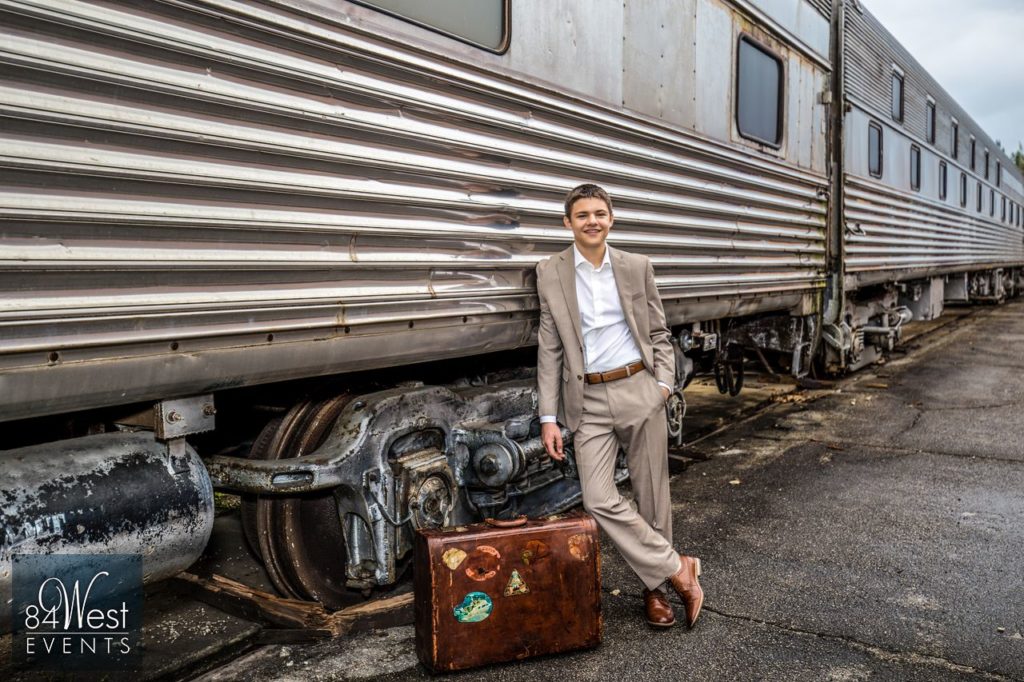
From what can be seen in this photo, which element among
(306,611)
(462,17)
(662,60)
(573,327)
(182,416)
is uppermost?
(662,60)

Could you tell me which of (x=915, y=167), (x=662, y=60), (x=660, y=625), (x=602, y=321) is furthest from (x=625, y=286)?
(x=915, y=167)

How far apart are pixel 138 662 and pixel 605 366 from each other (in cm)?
193

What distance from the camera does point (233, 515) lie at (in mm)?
4465

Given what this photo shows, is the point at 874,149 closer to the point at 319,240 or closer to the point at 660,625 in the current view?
the point at 660,625

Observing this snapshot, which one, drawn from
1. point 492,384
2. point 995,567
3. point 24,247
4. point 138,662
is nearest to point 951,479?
point 995,567

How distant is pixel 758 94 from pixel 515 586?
410 centimetres

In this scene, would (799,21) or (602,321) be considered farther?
(799,21)

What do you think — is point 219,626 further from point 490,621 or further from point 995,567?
point 995,567

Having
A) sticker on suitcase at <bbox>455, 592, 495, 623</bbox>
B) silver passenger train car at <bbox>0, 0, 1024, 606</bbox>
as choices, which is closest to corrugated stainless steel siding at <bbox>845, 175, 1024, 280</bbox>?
silver passenger train car at <bbox>0, 0, 1024, 606</bbox>

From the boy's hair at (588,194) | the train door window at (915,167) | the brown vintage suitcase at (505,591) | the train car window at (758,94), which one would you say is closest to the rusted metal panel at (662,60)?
the train car window at (758,94)

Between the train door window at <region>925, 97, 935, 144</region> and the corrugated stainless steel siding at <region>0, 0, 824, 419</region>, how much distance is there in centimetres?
882

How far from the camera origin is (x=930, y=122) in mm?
11109

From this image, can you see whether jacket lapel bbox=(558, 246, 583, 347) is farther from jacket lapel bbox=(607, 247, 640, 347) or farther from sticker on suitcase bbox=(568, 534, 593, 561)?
sticker on suitcase bbox=(568, 534, 593, 561)

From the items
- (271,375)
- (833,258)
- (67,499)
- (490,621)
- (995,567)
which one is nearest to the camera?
(67,499)
